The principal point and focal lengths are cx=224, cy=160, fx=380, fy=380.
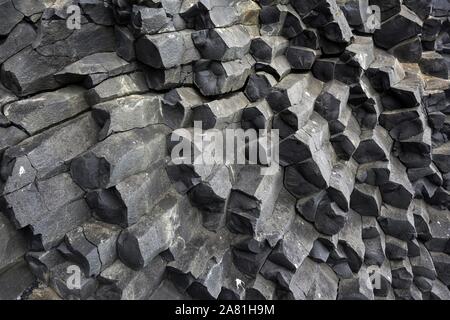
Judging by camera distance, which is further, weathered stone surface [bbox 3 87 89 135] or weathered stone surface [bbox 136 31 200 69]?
weathered stone surface [bbox 136 31 200 69]

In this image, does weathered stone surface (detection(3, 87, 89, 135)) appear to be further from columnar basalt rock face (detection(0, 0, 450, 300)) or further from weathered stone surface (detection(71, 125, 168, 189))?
weathered stone surface (detection(71, 125, 168, 189))

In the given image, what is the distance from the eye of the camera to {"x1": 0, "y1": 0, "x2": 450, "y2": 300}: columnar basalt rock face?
499 cm

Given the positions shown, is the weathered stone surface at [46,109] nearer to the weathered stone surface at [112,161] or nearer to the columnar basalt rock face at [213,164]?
the columnar basalt rock face at [213,164]

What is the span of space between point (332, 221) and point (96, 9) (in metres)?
4.82

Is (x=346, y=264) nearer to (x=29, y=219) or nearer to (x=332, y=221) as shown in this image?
(x=332, y=221)

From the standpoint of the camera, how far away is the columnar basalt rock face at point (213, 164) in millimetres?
4992


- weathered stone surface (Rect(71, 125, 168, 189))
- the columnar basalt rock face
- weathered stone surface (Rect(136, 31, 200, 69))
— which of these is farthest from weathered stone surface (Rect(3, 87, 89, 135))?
weathered stone surface (Rect(136, 31, 200, 69))

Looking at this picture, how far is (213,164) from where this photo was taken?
559 centimetres

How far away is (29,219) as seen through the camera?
15.8 ft

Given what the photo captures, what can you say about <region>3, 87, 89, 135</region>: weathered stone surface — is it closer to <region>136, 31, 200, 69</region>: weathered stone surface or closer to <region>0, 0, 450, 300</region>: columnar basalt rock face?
<region>0, 0, 450, 300</region>: columnar basalt rock face

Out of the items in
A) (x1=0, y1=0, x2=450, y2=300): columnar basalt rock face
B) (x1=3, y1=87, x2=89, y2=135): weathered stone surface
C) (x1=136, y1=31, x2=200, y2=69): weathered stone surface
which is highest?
(x1=136, y1=31, x2=200, y2=69): weathered stone surface

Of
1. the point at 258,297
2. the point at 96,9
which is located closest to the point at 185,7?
the point at 96,9

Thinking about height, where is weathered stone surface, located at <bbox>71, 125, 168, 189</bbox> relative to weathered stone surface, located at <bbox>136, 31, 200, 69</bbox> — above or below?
below

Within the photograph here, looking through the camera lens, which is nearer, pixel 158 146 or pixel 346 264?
pixel 158 146
